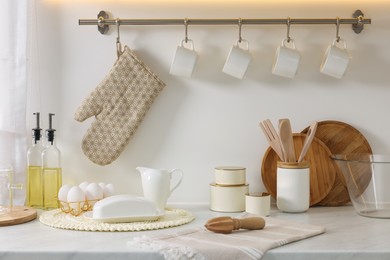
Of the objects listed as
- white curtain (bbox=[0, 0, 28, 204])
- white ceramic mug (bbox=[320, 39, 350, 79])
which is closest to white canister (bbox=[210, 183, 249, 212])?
white ceramic mug (bbox=[320, 39, 350, 79])

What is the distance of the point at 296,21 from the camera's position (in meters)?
1.90

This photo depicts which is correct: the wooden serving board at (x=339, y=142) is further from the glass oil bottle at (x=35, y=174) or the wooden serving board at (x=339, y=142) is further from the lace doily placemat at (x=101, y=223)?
the glass oil bottle at (x=35, y=174)

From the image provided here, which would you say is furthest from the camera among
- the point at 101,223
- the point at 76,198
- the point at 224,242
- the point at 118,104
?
the point at 118,104

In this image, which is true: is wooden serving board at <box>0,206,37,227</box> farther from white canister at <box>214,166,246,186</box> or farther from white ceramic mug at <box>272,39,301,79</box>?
white ceramic mug at <box>272,39,301,79</box>

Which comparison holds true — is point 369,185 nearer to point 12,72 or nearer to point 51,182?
point 51,182

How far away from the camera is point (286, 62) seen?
1.87 metres

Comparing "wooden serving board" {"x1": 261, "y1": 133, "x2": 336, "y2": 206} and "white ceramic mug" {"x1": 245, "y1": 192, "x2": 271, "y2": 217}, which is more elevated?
"wooden serving board" {"x1": 261, "y1": 133, "x2": 336, "y2": 206}

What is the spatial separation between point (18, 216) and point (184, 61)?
65 centimetres

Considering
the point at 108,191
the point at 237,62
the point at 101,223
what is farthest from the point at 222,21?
the point at 101,223

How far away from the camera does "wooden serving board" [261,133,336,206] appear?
193 centimetres

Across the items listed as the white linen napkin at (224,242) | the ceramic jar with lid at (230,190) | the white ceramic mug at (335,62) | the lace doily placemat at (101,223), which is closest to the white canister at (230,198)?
the ceramic jar with lid at (230,190)

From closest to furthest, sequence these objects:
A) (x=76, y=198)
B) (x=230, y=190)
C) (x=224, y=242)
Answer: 1. (x=224, y=242)
2. (x=76, y=198)
3. (x=230, y=190)

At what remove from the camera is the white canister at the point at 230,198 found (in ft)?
5.99

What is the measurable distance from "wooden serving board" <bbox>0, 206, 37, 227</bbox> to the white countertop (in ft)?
0.05
